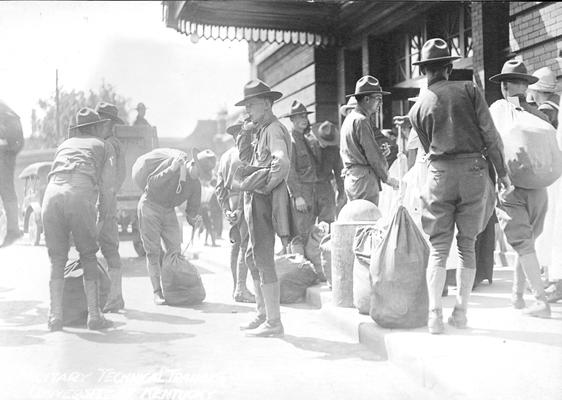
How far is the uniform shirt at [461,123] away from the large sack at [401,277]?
0.56m

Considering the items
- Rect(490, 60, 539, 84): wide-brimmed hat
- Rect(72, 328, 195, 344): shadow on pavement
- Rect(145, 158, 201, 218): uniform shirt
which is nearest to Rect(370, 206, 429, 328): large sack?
Rect(490, 60, 539, 84): wide-brimmed hat

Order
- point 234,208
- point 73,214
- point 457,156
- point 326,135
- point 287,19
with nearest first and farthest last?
point 457,156, point 73,214, point 234,208, point 326,135, point 287,19

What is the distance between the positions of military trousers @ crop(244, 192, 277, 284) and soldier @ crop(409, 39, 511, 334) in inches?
47.2

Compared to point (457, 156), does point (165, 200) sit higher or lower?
lower

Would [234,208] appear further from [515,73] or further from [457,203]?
[515,73]

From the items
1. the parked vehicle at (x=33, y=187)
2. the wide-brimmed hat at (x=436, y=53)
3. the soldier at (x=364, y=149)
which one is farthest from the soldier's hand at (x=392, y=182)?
the parked vehicle at (x=33, y=187)

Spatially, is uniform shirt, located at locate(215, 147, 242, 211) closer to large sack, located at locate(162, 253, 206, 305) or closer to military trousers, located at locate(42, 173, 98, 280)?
large sack, located at locate(162, 253, 206, 305)

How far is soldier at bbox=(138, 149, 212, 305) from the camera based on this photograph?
6.24 metres

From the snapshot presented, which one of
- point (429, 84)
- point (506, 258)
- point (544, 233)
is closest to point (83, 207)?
point (429, 84)

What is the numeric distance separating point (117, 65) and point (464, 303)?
2.78m

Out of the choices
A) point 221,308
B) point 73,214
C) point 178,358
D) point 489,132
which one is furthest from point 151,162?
point 489,132

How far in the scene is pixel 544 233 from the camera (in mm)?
5270

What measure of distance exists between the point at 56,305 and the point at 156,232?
5.13 feet

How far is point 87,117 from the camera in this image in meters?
5.12
